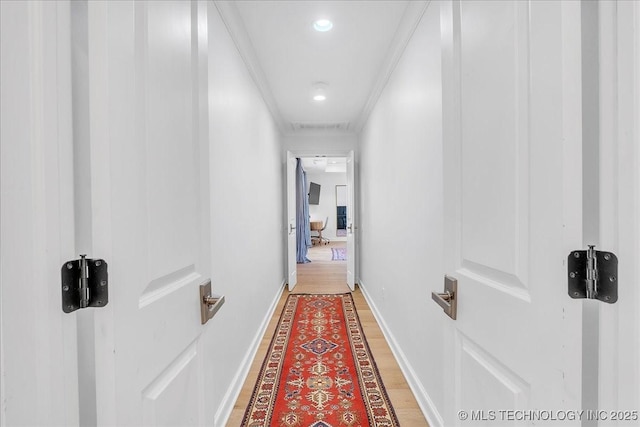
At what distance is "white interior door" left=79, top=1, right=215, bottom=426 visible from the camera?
575 millimetres

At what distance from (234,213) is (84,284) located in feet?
5.07

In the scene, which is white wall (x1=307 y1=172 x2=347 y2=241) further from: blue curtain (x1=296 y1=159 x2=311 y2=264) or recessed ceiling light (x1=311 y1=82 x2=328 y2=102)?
recessed ceiling light (x1=311 y1=82 x2=328 y2=102)

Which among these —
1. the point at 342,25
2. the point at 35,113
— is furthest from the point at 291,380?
the point at 342,25

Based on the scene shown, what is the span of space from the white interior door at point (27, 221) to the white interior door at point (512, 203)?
0.91 meters

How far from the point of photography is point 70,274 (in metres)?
0.54

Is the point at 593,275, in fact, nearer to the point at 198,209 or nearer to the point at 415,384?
the point at 198,209

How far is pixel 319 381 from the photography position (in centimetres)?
212

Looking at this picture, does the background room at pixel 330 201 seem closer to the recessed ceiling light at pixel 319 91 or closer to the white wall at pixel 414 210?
the recessed ceiling light at pixel 319 91

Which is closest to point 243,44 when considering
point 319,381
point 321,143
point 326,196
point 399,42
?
point 399,42

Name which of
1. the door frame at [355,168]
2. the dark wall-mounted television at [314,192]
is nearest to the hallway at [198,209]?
the door frame at [355,168]

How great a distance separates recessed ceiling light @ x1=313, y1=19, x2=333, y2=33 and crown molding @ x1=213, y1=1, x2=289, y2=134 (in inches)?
20.0

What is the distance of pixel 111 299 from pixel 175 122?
477 millimetres

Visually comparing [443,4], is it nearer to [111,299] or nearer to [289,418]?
[111,299]

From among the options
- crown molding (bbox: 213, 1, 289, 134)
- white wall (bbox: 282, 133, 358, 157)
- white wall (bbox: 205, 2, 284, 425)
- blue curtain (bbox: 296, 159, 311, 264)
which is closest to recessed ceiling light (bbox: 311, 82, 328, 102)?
crown molding (bbox: 213, 1, 289, 134)
